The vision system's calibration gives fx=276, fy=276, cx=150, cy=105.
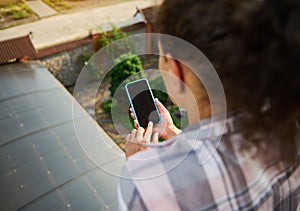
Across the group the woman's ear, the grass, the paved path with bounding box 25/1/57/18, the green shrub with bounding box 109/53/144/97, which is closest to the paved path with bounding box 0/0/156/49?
the paved path with bounding box 25/1/57/18

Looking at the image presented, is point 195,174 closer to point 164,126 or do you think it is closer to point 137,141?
point 137,141

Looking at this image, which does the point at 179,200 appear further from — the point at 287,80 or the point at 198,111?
the point at 287,80

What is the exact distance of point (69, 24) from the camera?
8.09 meters

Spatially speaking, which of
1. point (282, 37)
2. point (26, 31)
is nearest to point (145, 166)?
point (282, 37)

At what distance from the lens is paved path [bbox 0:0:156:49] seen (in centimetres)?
721

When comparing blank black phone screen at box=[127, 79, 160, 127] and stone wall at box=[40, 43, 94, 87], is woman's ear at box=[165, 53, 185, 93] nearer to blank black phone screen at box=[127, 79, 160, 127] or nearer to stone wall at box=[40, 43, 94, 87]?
blank black phone screen at box=[127, 79, 160, 127]

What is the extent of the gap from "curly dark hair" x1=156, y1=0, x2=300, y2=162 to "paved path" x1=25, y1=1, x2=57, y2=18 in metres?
9.03

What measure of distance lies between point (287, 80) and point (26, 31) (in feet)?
27.2

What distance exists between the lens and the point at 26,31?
7.68 meters

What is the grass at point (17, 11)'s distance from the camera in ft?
27.7

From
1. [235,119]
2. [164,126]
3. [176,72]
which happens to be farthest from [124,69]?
[235,119]

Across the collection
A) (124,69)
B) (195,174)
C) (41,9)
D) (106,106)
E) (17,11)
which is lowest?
(195,174)

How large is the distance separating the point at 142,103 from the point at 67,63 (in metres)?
5.88

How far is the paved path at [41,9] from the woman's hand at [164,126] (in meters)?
8.46
